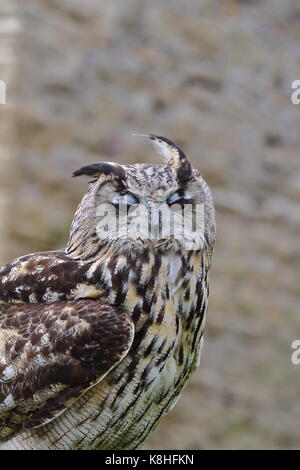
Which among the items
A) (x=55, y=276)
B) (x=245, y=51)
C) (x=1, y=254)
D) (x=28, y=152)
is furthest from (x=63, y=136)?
(x=55, y=276)

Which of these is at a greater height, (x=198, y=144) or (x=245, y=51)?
(x=245, y=51)

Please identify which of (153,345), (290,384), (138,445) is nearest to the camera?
(153,345)

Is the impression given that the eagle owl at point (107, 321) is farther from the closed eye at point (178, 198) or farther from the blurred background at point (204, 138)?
the blurred background at point (204, 138)

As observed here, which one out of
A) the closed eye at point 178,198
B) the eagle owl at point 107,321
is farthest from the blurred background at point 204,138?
the closed eye at point 178,198

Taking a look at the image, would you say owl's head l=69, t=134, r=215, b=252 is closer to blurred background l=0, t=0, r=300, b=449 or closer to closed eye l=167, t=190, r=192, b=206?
closed eye l=167, t=190, r=192, b=206

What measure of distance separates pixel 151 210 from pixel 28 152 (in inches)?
98.2

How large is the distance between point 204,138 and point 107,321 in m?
2.85

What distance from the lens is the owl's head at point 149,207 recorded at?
8.41ft

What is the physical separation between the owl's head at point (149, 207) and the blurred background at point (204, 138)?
2274mm

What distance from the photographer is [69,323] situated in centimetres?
255

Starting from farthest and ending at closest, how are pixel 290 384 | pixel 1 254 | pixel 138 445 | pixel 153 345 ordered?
pixel 290 384, pixel 1 254, pixel 138 445, pixel 153 345

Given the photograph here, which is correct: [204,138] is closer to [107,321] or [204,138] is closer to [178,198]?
[178,198]

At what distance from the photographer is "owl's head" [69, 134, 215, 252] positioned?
2562mm

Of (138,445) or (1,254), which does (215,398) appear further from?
(138,445)
